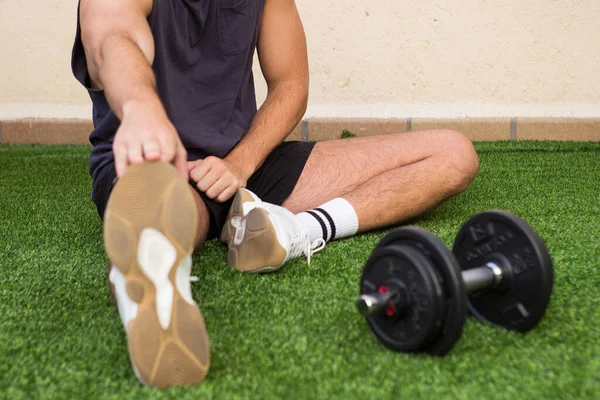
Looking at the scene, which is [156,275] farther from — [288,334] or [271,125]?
[271,125]

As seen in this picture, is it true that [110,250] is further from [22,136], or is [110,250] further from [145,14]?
[22,136]

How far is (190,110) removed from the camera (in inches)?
54.1

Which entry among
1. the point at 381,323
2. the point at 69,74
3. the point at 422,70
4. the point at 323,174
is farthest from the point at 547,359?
the point at 69,74

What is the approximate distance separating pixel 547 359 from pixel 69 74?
2.85 m

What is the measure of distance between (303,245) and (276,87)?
541 mm

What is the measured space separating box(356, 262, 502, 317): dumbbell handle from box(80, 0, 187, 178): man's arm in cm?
27

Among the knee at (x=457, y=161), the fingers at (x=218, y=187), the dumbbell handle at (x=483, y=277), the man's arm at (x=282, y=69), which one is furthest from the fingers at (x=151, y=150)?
the knee at (x=457, y=161)

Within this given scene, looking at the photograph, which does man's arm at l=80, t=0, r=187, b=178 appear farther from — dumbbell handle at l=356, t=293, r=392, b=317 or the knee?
the knee

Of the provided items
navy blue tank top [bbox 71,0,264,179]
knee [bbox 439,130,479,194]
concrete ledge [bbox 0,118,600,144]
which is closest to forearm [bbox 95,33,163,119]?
navy blue tank top [bbox 71,0,264,179]

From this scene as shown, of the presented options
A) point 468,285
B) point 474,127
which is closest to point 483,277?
point 468,285

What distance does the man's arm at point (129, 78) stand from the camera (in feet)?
2.40

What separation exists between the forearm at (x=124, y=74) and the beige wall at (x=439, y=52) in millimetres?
1977

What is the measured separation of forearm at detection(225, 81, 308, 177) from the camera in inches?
53.9

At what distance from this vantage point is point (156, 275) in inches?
28.7
